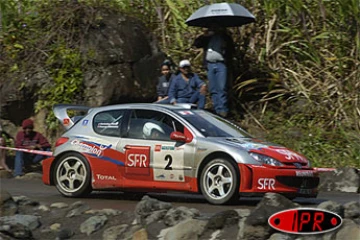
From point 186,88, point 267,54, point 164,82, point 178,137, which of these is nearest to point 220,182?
point 178,137

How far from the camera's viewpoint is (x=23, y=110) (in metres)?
20.5

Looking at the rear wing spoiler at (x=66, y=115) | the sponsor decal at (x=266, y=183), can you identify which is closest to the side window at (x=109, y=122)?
the rear wing spoiler at (x=66, y=115)

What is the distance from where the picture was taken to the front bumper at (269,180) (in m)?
12.8

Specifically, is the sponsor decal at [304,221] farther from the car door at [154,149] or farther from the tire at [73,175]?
the tire at [73,175]

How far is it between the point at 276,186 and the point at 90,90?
26.5 ft

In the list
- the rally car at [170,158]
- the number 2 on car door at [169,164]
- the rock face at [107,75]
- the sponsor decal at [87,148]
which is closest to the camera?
the rally car at [170,158]

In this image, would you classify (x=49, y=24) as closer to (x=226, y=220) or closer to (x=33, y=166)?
(x=33, y=166)

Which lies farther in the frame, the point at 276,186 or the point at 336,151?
the point at 336,151

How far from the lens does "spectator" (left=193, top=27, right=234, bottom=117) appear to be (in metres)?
18.9

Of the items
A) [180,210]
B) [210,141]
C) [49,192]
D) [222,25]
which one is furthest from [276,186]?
[222,25]

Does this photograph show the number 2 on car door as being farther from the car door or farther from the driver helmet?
the driver helmet

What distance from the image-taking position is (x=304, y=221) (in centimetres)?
965

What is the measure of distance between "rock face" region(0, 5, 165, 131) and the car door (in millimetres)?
5938

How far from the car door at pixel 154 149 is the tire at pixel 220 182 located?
331 millimetres
